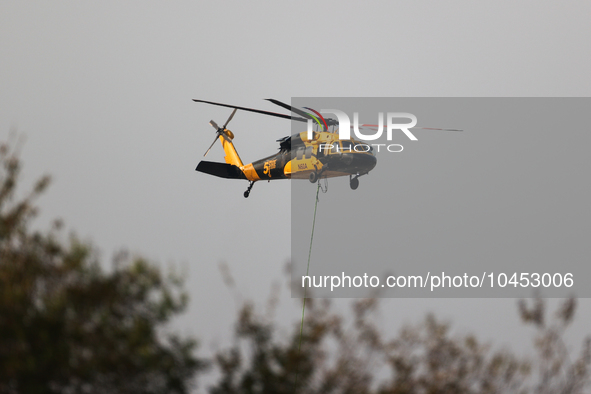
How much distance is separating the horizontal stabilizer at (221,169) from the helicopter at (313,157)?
0.11 ft

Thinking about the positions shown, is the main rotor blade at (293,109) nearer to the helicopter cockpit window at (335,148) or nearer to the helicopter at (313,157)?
the helicopter at (313,157)

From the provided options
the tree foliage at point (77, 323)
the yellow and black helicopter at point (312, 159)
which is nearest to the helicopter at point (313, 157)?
the yellow and black helicopter at point (312, 159)

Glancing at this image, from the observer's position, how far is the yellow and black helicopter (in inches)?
758

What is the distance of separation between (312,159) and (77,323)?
834cm

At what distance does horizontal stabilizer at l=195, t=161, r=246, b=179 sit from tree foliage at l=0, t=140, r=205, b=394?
793cm

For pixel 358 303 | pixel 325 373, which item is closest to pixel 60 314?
pixel 325 373

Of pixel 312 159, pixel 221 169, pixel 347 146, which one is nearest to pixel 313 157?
pixel 312 159

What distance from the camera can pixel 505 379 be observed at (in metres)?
18.3

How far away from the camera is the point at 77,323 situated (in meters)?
13.8

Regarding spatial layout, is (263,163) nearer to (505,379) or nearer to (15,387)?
(505,379)

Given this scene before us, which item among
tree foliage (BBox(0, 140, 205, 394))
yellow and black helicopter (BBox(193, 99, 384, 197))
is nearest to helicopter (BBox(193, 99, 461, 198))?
yellow and black helicopter (BBox(193, 99, 384, 197))

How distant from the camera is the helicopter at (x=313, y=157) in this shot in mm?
19250

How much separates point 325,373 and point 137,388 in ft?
13.0

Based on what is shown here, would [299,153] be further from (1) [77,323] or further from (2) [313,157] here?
(1) [77,323]
